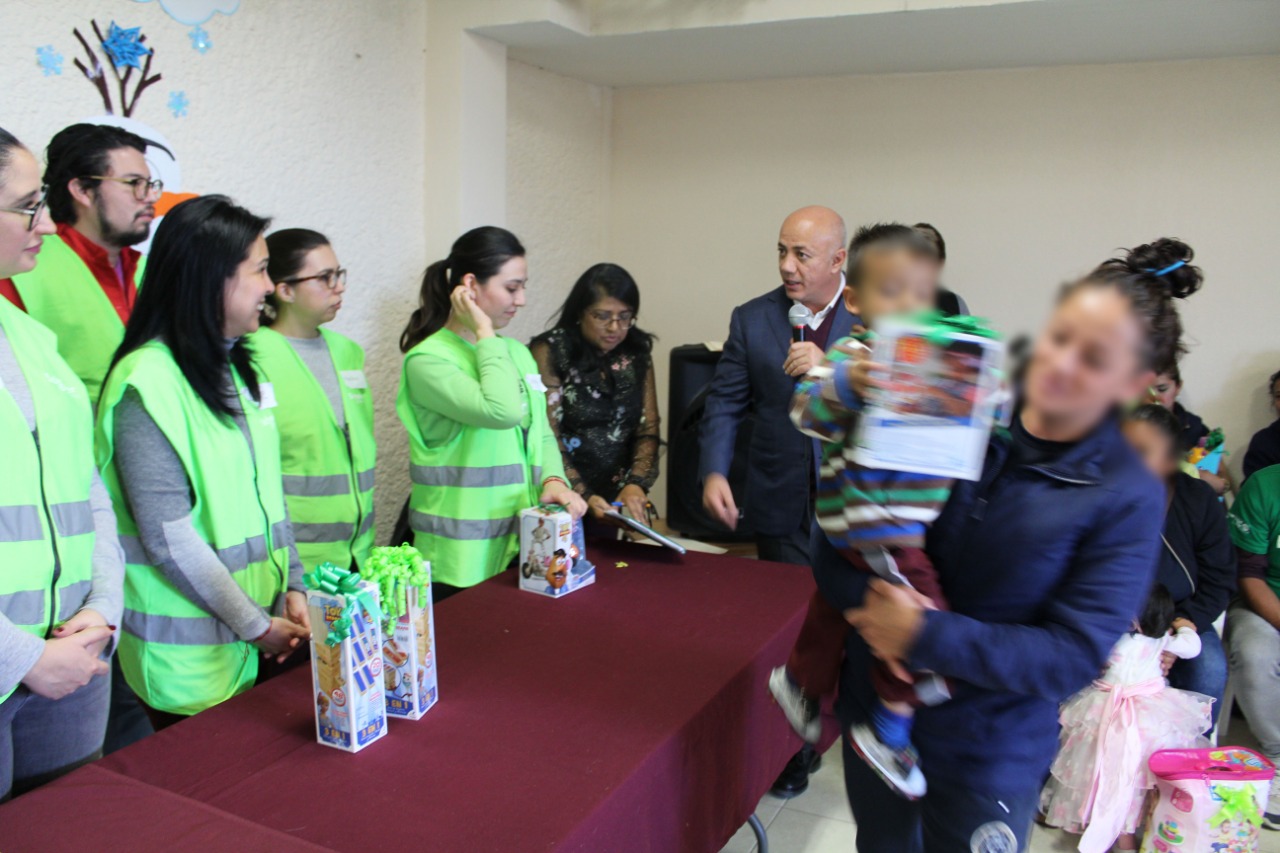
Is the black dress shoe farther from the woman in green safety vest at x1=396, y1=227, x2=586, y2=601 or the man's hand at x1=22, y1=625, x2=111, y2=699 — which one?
the man's hand at x1=22, y1=625, x2=111, y2=699

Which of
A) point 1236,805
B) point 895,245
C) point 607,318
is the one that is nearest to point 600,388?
point 607,318

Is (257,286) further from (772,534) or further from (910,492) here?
(772,534)

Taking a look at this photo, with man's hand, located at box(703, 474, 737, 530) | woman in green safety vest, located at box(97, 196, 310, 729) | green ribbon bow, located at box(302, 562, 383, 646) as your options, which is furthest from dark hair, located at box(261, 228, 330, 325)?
green ribbon bow, located at box(302, 562, 383, 646)

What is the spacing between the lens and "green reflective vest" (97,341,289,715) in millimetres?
1594

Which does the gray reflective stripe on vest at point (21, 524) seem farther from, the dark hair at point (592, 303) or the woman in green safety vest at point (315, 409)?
the dark hair at point (592, 303)

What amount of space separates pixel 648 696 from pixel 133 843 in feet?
2.45

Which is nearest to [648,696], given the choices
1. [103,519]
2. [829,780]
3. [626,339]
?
[103,519]

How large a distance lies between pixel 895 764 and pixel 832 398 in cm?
51

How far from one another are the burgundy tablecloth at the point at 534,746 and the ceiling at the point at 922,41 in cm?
211

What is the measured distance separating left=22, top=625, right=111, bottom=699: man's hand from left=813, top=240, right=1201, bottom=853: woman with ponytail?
3.48ft

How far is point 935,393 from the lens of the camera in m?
0.78

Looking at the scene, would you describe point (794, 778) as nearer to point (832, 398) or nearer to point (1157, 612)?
point (1157, 612)

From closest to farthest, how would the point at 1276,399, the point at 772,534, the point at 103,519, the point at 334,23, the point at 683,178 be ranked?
1. the point at 103,519
2. the point at 772,534
3. the point at 334,23
4. the point at 1276,399
5. the point at 683,178

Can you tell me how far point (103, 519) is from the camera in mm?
1505
